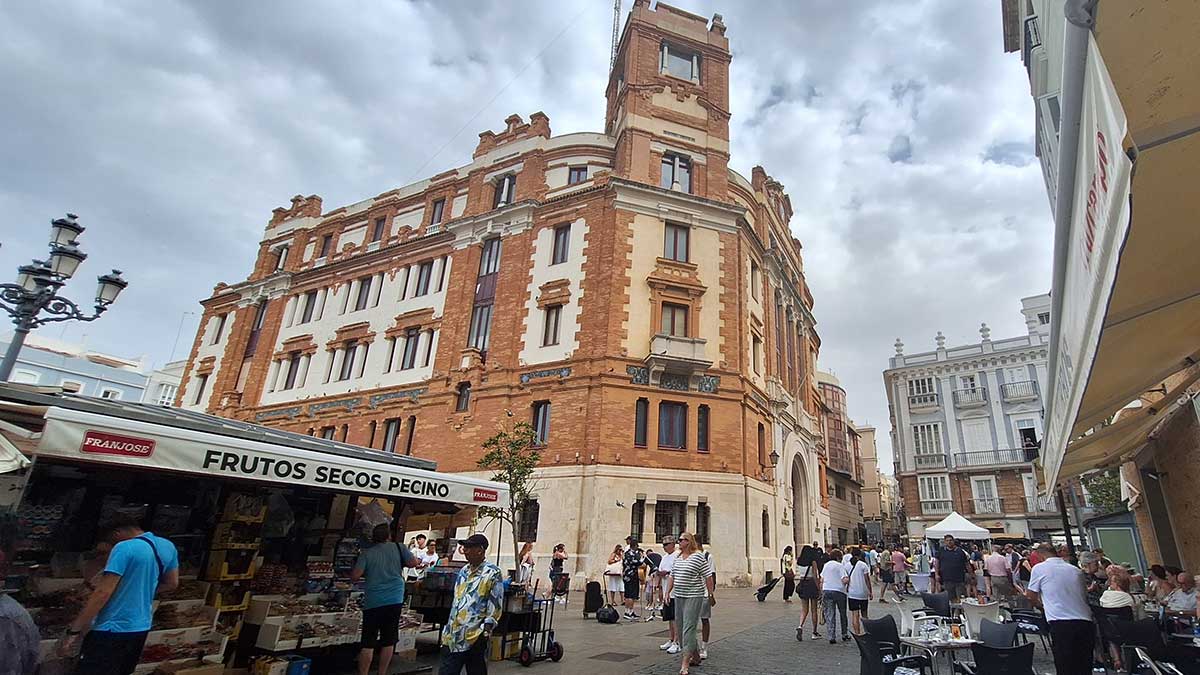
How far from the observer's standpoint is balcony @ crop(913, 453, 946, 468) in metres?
36.5

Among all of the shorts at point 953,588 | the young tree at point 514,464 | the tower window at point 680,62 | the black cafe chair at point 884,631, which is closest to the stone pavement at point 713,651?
the black cafe chair at point 884,631

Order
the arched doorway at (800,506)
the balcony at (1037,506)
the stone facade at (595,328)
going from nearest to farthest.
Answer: the stone facade at (595,328)
the arched doorway at (800,506)
the balcony at (1037,506)

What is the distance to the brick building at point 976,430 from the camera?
111 ft

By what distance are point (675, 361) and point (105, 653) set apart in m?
17.6

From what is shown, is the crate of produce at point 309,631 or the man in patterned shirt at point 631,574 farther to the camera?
the man in patterned shirt at point 631,574

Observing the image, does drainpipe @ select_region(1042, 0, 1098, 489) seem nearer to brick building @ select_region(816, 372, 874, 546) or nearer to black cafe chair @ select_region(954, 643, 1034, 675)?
black cafe chair @ select_region(954, 643, 1034, 675)

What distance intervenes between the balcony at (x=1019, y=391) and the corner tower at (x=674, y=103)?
2542 cm

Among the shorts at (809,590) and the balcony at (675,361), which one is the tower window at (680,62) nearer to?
the balcony at (675,361)

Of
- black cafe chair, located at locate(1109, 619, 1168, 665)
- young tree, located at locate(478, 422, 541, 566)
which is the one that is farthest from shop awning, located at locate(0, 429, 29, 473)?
young tree, located at locate(478, 422, 541, 566)

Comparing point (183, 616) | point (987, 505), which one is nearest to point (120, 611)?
point (183, 616)

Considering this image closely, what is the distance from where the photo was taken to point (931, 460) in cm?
3691

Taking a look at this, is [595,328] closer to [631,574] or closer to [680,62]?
[631,574]

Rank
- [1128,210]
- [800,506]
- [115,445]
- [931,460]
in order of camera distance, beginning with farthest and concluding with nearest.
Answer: [931,460]
[800,506]
[115,445]
[1128,210]

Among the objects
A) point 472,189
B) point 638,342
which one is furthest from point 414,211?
point 638,342
